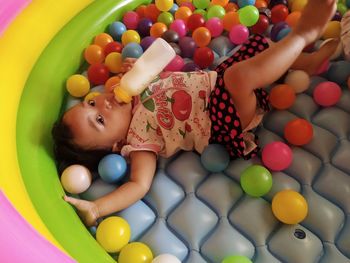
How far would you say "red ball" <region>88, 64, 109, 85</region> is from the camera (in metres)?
1.19

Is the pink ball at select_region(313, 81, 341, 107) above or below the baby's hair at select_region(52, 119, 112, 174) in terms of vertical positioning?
below

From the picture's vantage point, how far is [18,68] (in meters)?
1.05

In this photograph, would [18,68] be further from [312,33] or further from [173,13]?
[312,33]

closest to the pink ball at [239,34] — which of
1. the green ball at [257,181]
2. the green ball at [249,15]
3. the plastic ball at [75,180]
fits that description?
the green ball at [249,15]

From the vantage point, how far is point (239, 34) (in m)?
1.23

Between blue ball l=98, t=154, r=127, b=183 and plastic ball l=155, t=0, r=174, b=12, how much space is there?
575mm

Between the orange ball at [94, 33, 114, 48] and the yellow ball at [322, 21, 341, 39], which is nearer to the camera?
the yellow ball at [322, 21, 341, 39]

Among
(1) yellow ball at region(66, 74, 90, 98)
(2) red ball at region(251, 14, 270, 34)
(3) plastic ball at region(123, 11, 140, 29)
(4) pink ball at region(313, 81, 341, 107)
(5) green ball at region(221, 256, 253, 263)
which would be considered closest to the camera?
(5) green ball at region(221, 256, 253, 263)

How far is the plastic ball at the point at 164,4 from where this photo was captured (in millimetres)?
1336

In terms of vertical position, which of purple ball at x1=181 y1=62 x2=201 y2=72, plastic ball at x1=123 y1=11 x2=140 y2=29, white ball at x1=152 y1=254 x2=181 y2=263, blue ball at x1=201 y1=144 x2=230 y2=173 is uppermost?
plastic ball at x1=123 y1=11 x2=140 y2=29

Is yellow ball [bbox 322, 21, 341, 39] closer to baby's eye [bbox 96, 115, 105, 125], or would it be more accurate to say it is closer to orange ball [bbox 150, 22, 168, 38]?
orange ball [bbox 150, 22, 168, 38]

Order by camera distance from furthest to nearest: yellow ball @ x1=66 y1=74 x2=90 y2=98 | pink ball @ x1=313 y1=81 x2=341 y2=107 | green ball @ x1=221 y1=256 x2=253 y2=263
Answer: yellow ball @ x1=66 y1=74 x2=90 y2=98 → pink ball @ x1=313 y1=81 x2=341 y2=107 → green ball @ x1=221 y1=256 x2=253 y2=263

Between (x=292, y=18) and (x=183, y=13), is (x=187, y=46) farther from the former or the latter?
(x=292, y=18)

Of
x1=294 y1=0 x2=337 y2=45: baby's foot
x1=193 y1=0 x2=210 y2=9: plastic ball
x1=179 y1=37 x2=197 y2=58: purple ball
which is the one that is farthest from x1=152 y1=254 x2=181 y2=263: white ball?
x1=193 y1=0 x2=210 y2=9: plastic ball
